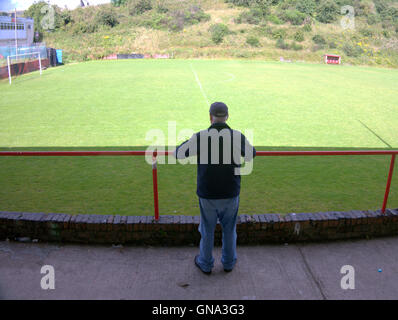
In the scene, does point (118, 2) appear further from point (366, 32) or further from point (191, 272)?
point (191, 272)

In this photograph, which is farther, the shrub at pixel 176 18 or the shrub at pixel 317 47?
the shrub at pixel 176 18

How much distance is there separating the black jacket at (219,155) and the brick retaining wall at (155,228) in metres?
0.94

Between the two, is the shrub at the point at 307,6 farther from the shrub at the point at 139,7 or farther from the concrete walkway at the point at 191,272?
the concrete walkway at the point at 191,272

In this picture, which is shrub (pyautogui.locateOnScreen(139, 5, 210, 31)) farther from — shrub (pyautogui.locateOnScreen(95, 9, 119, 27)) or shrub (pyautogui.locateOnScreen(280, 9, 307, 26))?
shrub (pyautogui.locateOnScreen(280, 9, 307, 26))

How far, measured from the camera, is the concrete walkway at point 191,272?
383 cm

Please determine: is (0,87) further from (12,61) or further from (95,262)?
(95,262)

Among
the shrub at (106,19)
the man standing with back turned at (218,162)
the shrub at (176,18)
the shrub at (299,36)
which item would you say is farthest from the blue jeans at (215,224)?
the shrub at (106,19)

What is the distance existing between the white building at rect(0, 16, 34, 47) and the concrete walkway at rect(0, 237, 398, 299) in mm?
50631

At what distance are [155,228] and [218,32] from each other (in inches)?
Result: 2024

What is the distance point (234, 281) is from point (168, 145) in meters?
6.40

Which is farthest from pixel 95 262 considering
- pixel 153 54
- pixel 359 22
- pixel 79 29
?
pixel 359 22

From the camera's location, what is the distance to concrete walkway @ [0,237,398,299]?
12.6ft

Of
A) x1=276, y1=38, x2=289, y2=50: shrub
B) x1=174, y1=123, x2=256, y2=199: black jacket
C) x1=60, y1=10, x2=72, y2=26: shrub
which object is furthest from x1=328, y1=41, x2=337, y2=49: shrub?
x1=174, y1=123, x2=256, y2=199: black jacket

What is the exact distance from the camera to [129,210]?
20.3ft
